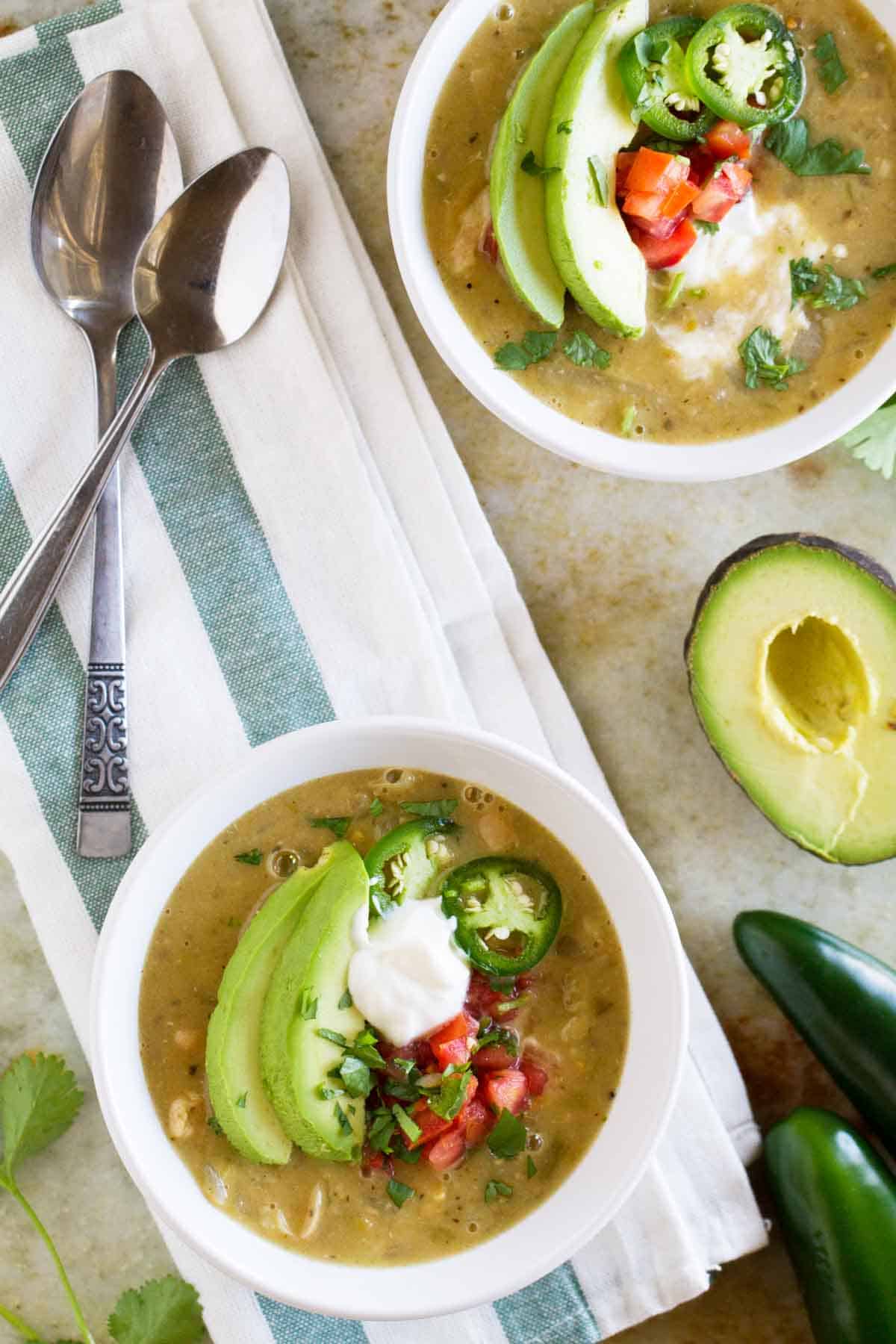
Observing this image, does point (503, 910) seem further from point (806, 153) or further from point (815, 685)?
point (806, 153)

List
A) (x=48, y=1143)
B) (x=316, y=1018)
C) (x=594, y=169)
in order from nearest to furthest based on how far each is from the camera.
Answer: (x=316, y=1018) → (x=594, y=169) → (x=48, y=1143)

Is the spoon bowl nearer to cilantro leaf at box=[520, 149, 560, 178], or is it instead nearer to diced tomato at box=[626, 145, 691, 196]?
cilantro leaf at box=[520, 149, 560, 178]

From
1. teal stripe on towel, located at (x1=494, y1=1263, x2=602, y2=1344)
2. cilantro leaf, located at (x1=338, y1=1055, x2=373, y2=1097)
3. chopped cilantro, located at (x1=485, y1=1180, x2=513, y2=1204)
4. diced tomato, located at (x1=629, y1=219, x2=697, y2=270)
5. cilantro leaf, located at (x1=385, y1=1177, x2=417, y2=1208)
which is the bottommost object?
teal stripe on towel, located at (x1=494, y1=1263, x2=602, y2=1344)

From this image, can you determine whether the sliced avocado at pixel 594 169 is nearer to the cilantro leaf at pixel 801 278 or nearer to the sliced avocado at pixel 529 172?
the sliced avocado at pixel 529 172

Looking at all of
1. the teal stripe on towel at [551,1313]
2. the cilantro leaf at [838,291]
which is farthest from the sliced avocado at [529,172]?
the teal stripe on towel at [551,1313]

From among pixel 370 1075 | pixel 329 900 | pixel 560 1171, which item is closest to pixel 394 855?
pixel 329 900

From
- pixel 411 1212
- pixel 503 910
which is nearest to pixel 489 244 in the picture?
pixel 503 910

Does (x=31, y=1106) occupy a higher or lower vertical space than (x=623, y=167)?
lower

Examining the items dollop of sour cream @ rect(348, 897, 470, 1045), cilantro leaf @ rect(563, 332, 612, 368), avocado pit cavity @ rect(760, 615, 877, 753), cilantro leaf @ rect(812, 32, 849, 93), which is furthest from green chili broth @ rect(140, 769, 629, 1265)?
cilantro leaf @ rect(812, 32, 849, 93)
